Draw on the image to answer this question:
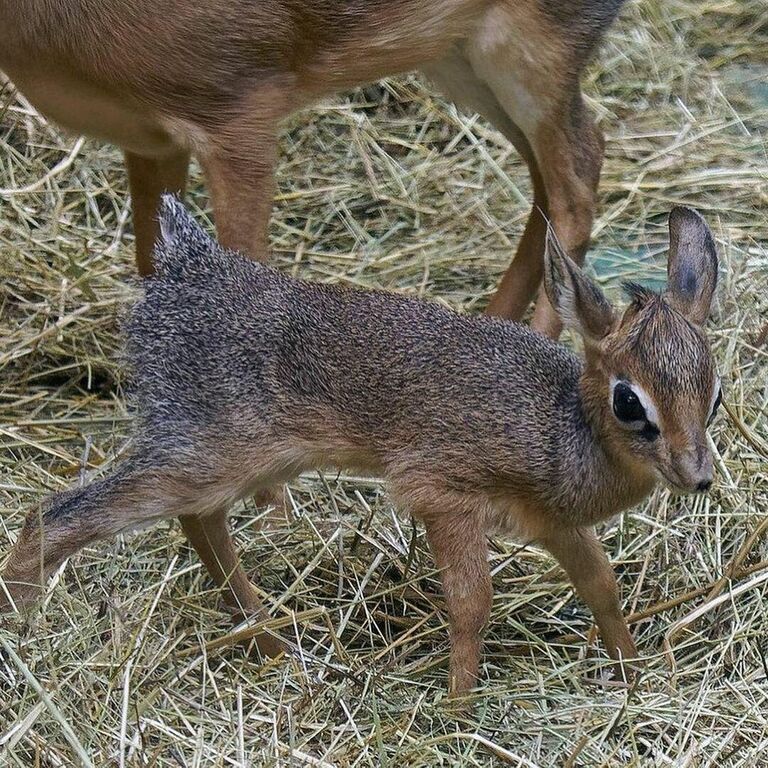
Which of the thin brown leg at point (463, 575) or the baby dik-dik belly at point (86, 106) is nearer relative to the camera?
the thin brown leg at point (463, 575)

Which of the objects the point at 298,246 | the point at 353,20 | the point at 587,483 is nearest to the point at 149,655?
the point at 587,483

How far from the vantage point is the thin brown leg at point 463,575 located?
157 inches

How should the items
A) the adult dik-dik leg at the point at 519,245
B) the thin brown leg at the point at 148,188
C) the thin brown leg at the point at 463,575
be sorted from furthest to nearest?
the adult dik-dik leg at the point at 519,245 → the thin brown leg at the point at 148,188 → the thin brown leg at the point at 463,575

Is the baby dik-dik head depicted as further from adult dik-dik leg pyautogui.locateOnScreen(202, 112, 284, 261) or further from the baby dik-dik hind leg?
adult dik-dik leg pyautogui.locateOnScreen(202, 112, 284, 261)

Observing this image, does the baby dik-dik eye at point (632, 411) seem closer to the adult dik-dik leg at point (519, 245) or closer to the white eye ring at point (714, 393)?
the white eye ring at point (714, 393)

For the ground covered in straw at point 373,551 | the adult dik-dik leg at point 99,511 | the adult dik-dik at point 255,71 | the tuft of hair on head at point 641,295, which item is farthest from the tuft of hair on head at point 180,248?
the tuft of hair on head at point 641,295

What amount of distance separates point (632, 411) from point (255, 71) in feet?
6.02

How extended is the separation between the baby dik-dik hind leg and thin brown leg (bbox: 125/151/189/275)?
2.07 meters

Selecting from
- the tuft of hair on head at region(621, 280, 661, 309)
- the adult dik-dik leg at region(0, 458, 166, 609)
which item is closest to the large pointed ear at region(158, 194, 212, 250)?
the adult dik-dik leg at region(0, 458, 166, 609)

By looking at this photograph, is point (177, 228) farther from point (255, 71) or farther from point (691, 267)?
point (691, 267)

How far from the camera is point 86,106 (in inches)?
190

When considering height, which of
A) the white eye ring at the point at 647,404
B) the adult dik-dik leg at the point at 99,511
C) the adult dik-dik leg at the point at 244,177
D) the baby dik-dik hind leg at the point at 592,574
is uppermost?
the white eye ring at the point at 647,404

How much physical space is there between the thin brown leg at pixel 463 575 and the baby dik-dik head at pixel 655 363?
45cm

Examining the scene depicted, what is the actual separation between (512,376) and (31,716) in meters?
1.55
